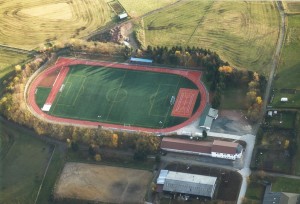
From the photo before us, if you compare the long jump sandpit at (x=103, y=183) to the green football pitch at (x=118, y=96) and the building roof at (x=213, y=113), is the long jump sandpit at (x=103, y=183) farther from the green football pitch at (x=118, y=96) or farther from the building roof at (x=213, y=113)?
the building roof at (x=213, y=113)

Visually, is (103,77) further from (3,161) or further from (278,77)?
(278,77)

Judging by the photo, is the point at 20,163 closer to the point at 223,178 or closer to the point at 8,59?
the point at 8,59

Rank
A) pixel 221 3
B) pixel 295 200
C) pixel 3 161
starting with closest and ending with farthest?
1. pixel 295 200
2. pixel 3 161
3. pixel 221 3

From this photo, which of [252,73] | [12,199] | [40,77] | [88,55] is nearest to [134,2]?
[88,55]

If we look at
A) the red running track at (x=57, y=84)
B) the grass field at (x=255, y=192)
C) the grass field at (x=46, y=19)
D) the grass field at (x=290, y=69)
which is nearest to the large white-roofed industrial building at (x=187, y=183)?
the grass field at (x=255, y=192)

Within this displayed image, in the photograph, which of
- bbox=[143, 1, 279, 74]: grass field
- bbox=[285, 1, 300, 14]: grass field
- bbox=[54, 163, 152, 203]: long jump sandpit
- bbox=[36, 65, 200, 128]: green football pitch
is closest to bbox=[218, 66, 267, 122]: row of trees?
bbox=[143, 1, 279, 74]: grass field

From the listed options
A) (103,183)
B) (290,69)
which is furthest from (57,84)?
(290,69)

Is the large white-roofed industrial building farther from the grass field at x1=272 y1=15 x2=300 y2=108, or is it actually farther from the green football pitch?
the grass field at x1=272 y1=15 x2=300 y2=108
